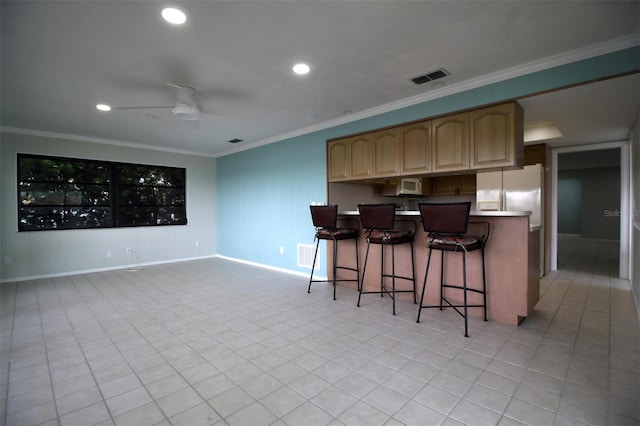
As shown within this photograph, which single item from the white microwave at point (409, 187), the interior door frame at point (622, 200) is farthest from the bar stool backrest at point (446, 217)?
the interior door frame at point (622, 200)

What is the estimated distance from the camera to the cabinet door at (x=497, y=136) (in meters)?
2.90

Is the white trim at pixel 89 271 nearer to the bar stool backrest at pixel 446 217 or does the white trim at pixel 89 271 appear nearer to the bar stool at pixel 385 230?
the bar stool at pixel 385 230

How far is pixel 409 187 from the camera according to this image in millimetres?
5449

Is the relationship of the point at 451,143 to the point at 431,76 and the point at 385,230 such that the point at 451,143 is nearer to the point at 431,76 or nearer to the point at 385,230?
the point at 431,76

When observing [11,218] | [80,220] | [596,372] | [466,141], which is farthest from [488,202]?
[11,218]

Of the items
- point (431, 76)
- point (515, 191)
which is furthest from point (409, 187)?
point (431, 76)

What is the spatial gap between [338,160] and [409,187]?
5.76 ft

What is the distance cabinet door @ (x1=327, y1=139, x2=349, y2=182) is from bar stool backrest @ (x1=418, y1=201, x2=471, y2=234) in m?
1.75

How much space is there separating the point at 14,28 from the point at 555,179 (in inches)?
287

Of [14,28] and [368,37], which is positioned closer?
[14,28]

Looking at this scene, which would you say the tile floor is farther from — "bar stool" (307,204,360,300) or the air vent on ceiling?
the air vent on ceiling

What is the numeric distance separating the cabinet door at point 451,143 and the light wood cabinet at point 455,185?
2.42 meters

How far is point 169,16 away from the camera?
6.51ft

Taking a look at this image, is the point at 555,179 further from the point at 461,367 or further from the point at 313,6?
the point at 313,6
